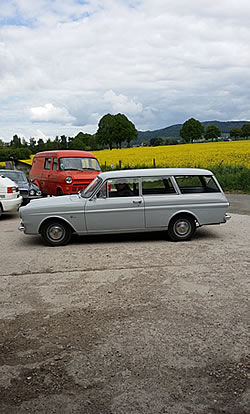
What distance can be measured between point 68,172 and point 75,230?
5896 millimetres

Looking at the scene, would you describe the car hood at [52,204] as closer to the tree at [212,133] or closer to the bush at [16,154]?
the bush at [16,154]

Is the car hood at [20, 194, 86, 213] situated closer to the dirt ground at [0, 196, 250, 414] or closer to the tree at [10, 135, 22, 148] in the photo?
the dirt ground at [0, 196, 250, 414]

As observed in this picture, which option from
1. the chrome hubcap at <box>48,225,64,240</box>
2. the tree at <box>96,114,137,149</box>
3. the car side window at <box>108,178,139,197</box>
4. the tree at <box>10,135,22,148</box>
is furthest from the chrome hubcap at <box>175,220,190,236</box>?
the tree at <box>10,135,22,148</box>

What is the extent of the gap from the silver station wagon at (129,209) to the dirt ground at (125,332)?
2.51 ft

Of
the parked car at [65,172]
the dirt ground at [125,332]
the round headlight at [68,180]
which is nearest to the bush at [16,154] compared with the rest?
the parked car at [65,172]

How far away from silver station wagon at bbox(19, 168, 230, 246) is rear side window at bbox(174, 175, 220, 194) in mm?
23

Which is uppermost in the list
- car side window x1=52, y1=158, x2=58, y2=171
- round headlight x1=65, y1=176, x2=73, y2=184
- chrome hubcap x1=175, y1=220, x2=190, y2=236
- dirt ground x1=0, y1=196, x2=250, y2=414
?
car side window x1=52, y1=158, x2=58, y2=171

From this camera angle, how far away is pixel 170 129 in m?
186

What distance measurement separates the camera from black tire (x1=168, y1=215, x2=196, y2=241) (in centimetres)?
845

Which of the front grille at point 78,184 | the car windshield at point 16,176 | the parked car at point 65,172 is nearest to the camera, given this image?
the front grille at point 78,184

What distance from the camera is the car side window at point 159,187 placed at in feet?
28.0

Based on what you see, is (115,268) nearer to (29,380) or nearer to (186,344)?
(186,344)

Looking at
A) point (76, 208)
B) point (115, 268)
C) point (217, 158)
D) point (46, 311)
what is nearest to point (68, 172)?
point (76, 208)

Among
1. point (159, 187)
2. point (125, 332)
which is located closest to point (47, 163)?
point (159, 187)
